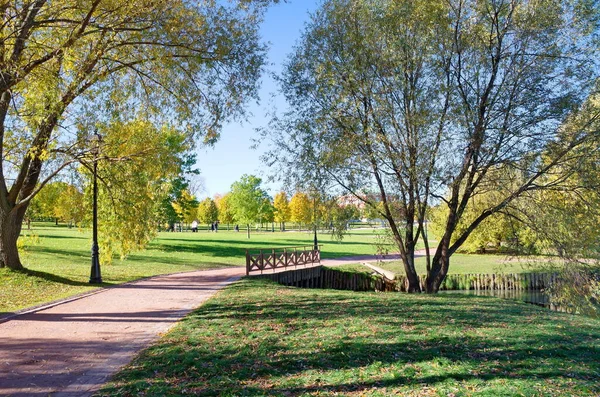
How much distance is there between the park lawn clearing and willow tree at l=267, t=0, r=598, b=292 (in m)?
5.12

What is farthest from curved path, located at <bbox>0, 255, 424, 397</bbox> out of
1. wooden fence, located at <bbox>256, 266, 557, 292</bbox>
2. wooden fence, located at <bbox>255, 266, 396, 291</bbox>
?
wooden fence, located at <bbox>256, 266, 557, 292</bbox>

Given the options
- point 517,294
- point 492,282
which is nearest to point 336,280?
point 492,282

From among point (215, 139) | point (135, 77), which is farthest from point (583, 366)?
point (135, 77)

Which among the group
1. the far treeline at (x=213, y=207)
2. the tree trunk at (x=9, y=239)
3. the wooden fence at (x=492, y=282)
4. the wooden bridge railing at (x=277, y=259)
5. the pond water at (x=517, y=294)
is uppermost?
the far treeline at (x=213, y=207)

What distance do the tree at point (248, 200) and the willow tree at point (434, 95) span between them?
43.5 m

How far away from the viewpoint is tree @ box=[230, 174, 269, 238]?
58844 millimetres

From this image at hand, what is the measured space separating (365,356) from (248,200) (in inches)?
2094

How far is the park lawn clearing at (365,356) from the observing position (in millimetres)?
5594

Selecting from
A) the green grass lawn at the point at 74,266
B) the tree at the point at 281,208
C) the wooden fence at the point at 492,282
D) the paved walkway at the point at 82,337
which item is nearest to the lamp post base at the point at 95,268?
the green grass lawn at the point at 74,266

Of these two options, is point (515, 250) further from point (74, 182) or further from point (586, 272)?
point (74, 182)

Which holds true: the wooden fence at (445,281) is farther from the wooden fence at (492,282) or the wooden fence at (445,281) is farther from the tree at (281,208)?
the tree at (281,208)

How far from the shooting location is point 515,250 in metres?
15.4

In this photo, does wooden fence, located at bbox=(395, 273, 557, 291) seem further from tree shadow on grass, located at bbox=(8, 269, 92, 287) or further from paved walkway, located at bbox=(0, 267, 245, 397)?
tree shadow on grass, located at bbox=(8, 269, 92, 287)

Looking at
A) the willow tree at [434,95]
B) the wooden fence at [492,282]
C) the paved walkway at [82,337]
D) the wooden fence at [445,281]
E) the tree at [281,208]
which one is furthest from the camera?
the tree at [281,208]
